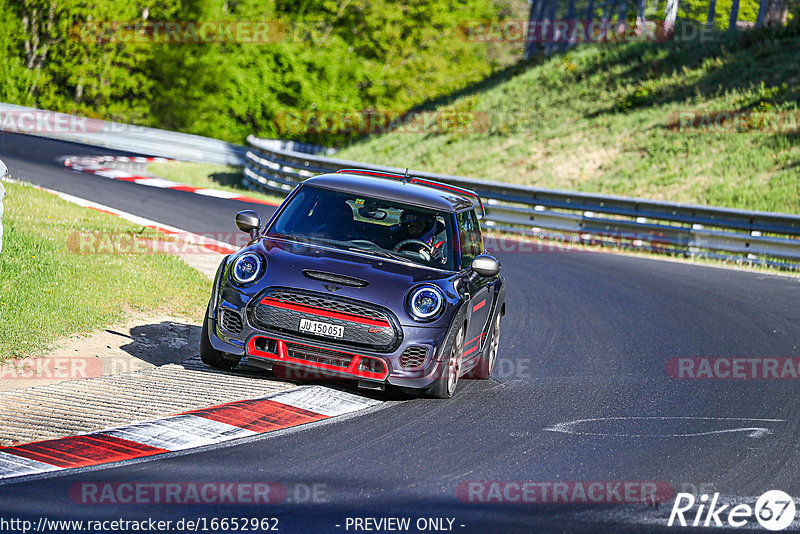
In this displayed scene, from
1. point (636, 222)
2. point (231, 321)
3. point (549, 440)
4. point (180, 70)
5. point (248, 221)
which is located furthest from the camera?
point (180, 70)

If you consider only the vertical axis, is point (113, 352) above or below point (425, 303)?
below

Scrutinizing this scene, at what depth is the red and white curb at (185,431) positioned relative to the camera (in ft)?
18.7

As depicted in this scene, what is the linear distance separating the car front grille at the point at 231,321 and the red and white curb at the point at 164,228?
22.8ft

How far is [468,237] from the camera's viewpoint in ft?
30.0

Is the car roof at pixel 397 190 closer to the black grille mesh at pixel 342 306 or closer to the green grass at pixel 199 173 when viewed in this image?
the black grille mesh at pixel 342 306

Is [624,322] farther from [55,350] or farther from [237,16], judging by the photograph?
[237,16]

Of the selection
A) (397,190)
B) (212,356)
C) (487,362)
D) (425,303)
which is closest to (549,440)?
(425,303)

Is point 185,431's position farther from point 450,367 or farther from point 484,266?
point 484,266

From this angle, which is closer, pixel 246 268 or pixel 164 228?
pixel 246 268

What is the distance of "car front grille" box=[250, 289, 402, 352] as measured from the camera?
7.55 meters

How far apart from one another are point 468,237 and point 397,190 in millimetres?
757

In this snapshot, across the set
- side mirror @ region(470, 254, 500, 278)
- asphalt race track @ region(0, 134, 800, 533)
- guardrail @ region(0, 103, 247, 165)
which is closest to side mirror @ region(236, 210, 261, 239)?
side mirror @ region(470, 254, 500, 278)

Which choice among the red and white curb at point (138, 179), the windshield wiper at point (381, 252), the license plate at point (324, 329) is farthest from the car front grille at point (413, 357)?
the red and white curb at point (138, 179)

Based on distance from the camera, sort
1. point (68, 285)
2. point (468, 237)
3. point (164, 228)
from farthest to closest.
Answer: point (164, 228), point (68, 285), point (468, 237)
